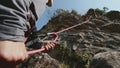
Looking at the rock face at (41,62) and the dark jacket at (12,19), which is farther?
the rock face at (41,62)

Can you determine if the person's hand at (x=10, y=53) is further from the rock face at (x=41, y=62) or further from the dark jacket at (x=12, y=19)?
the rock face at (x=41, y=62)

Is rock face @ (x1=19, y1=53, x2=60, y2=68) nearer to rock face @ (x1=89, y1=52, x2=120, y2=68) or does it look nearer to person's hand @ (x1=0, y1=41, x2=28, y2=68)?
rock face @ (x1=89, y1=52, x2=120, y2=68)

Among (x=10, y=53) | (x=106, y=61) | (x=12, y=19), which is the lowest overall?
(x=106, y=61)

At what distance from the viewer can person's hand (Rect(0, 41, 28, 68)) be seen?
38.2 inches

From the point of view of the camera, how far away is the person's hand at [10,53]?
0.97m

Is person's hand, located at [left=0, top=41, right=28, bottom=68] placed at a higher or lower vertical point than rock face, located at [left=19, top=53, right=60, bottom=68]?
higher

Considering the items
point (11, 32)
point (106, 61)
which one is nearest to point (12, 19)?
point (11, 32)

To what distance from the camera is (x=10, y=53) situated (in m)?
0.99

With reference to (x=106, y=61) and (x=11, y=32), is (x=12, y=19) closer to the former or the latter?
(x=11, y=32)

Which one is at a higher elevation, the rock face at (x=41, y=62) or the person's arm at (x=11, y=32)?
the person's arm at (x=11, y=32)

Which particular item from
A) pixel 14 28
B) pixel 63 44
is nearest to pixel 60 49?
pixel 63 44

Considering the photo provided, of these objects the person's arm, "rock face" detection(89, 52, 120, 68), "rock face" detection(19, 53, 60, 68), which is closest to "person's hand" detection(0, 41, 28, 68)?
the person's arm

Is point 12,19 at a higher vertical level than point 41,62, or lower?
higher

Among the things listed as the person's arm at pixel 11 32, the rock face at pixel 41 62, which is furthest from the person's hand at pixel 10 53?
the rock face at pixel 41 62
